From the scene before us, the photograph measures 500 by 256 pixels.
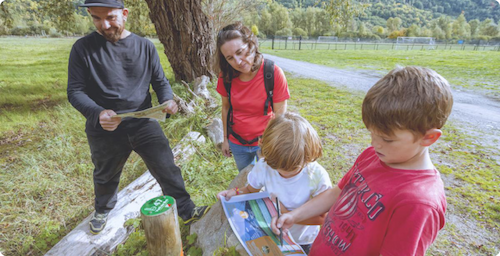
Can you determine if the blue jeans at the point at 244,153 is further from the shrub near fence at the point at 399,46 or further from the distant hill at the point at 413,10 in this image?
the distant hill at the point at 413,10

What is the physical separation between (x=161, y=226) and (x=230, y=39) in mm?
1445

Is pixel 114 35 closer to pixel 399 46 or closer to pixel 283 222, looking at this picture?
pixel 283 222

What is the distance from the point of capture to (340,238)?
1213mm

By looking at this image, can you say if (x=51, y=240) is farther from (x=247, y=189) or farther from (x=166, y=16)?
(x=166, y=16)

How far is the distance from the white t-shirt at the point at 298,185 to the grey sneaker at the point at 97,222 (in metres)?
1.74

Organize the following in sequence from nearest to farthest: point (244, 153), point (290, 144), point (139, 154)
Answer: point (290, 144) < point (139, 154) < point (244, 153)

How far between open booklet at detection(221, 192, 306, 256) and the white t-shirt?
10 centimetres

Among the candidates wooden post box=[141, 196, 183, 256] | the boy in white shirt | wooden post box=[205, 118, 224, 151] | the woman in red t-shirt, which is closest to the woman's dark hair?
the woman in red t-shirt

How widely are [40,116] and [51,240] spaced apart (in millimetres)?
4820

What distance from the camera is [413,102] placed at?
929mm

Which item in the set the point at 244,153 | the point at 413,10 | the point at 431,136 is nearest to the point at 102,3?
the point at 244,153

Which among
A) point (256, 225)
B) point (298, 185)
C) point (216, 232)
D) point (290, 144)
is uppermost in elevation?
point (290, 144)

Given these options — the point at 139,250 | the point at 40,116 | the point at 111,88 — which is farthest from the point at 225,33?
the point at 40,116

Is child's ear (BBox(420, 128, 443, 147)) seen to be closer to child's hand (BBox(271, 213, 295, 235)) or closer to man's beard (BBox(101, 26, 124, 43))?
child's hand (BBox(271, 213, 295, 235))
